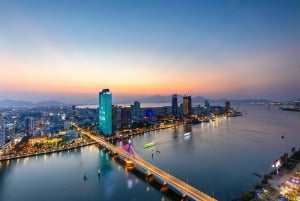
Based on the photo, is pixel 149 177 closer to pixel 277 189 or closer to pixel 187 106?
pixel 277 189

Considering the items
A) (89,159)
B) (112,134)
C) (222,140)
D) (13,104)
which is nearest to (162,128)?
(112,134)

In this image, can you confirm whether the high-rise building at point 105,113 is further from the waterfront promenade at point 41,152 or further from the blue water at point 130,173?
the blue water at point 130,173

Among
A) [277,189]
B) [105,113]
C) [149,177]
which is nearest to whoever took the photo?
[277,189]

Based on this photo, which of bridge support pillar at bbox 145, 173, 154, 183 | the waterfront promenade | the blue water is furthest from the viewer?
the waterfront promenade

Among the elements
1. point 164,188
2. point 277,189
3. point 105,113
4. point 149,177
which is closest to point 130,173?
point 149,177

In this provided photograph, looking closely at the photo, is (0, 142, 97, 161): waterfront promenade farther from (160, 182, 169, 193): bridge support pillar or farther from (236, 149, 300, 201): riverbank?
(236, 149, 300, 201): riverbank

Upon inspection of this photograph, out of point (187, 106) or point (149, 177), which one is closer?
point (149, 177)

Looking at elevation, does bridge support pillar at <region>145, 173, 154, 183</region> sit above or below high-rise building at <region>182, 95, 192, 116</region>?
below

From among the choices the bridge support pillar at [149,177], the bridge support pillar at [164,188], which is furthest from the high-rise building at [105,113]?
the bridge support pillar at [164,188]

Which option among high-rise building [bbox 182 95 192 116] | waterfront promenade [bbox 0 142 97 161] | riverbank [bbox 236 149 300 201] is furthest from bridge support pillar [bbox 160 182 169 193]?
high-rise building [bbox 182 95 192 116]
